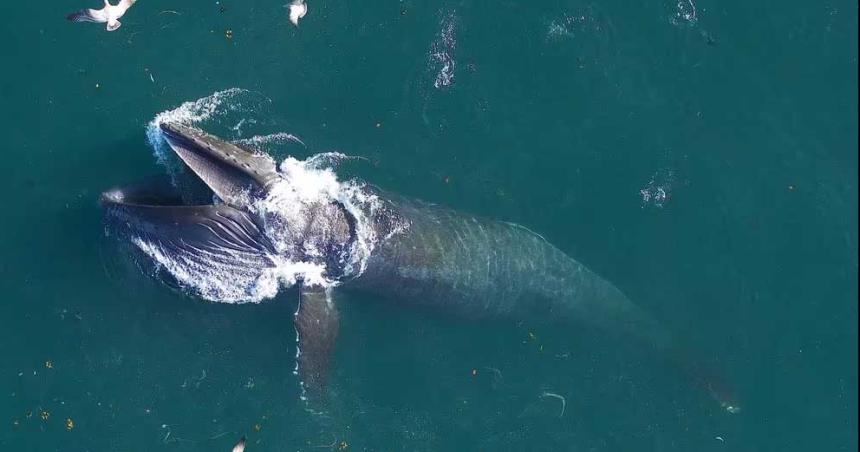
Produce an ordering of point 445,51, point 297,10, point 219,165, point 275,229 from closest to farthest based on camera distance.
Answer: point 219,165
point 275,229
point 297,10
point 445,51

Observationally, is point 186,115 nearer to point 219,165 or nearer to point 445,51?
point 219,165

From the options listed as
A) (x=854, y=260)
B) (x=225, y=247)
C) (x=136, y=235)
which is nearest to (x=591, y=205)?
(x=854, y=260)

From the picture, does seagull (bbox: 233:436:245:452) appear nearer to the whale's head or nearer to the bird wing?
the whale's head

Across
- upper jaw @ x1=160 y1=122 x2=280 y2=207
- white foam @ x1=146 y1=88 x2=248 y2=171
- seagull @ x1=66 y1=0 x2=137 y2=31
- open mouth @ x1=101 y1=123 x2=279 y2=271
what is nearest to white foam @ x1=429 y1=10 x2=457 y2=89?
white foam @ x1=146 y1=88 x2=248 y2=171

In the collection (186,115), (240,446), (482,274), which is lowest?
Answer: (240,446)

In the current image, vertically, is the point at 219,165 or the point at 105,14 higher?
the point at 105,14

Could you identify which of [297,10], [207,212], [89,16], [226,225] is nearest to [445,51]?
[297,10]

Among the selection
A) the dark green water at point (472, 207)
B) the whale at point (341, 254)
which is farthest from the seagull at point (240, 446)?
the whale at point (341, 254)
